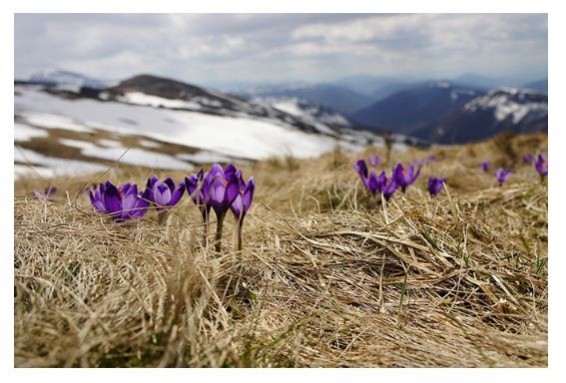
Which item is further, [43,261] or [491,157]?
→ [491,157]

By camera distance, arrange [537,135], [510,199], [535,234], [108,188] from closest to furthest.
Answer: [108,188] < [535,234] < [510,199] < [537,135]

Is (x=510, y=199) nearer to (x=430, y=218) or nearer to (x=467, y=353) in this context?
(x=430, y=218)

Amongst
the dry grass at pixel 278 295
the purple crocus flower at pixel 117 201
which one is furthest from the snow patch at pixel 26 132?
the purple crocus flower at pixel 117 201

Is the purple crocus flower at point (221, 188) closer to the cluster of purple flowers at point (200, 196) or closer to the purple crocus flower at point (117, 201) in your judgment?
the cluster of purple flowers at point (200, 196)

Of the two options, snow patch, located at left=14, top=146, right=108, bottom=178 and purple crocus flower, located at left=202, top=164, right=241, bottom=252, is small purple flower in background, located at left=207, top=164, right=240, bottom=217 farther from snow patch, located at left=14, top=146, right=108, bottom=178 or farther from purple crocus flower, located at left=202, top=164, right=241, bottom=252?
snow patch, located at left=14, top=146, right=108, bottom=178

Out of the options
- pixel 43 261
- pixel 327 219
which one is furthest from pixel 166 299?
pixel 327 219

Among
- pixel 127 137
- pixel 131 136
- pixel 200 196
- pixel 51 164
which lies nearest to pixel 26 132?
pixel 127 137

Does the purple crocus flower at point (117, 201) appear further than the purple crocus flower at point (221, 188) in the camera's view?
Yes

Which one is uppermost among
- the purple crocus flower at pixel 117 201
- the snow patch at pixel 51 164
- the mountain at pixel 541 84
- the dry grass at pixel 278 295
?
the mountain at pixel 541 84
